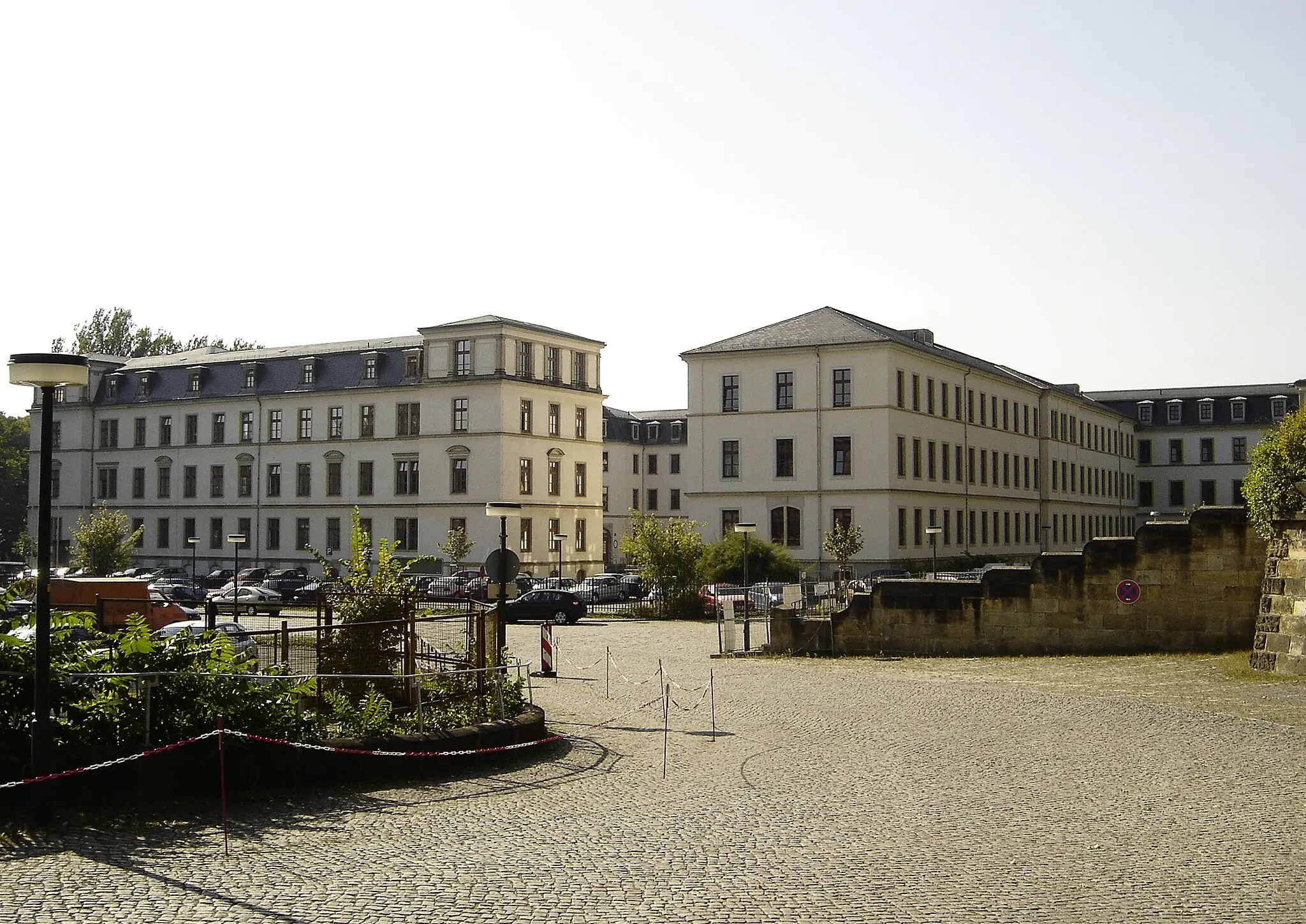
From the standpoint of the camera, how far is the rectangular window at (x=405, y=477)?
7388 cm

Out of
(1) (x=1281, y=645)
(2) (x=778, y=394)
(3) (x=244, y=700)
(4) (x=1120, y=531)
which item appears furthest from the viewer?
(4) (x=1120, y=531)

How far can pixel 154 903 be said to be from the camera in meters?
8.77

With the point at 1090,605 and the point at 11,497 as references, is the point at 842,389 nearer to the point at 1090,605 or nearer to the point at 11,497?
the point at 1090,605

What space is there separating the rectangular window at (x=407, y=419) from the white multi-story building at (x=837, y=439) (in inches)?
668

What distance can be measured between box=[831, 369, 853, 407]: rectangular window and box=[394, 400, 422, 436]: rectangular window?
23.6 metres

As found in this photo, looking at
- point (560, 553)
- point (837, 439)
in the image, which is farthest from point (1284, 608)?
point (560, 553)

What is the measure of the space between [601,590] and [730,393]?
15.4 m

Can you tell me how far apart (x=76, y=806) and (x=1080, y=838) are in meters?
8.35

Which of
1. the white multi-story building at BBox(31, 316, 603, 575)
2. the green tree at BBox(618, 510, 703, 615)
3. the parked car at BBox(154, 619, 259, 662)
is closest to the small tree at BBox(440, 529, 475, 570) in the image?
the white multi-story building at BBox(31, 316, 603, 575)

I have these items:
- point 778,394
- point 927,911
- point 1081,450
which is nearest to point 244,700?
point 927,911

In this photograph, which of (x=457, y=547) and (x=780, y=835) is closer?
(x=780, y=835)

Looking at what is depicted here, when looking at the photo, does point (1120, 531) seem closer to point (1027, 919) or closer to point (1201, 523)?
→ point (1201, 523)

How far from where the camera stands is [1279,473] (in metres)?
24.4

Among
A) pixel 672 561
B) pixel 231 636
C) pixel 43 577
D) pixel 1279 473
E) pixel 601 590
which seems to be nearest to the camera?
pixel 43 577
